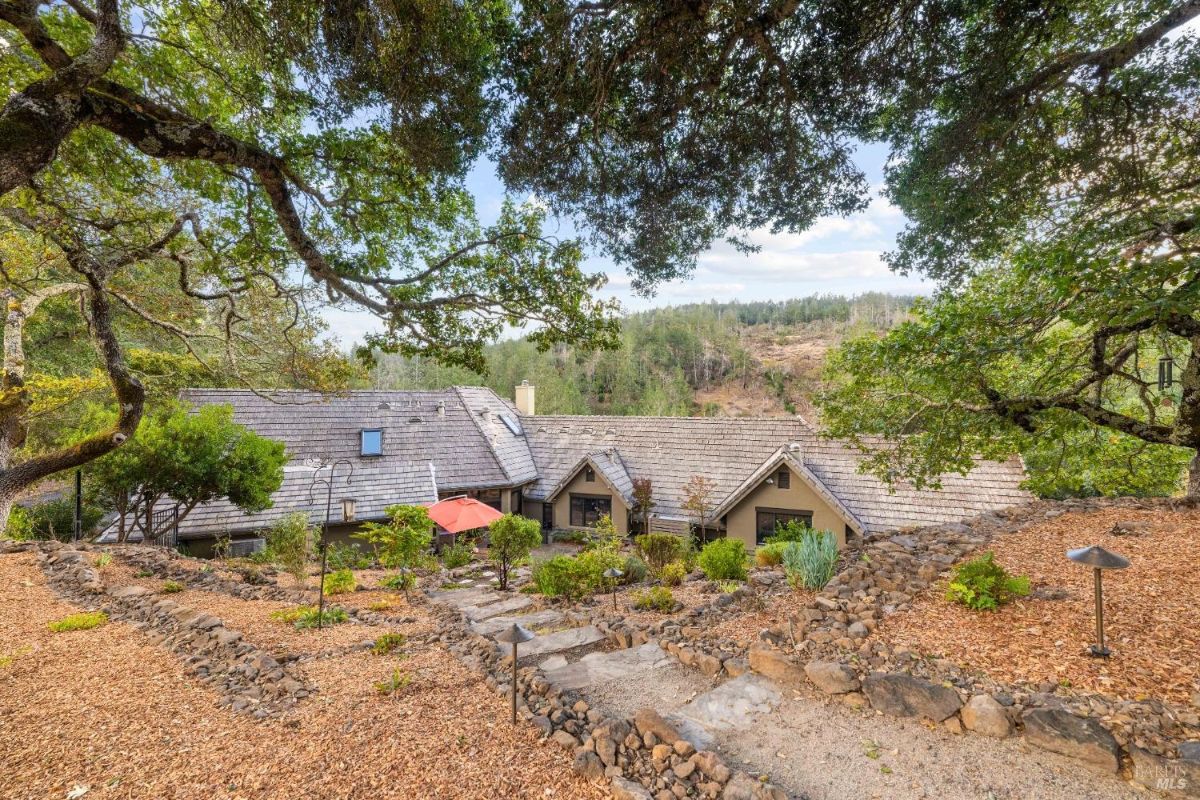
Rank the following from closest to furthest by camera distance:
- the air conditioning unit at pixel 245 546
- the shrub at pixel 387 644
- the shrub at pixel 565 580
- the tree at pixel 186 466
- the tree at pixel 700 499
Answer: the shrub at pixel 387 644, the shrub at pixel 565 580, the tree at pixel 186 466, the air conditioning unit at pixel 245 546, the tree at pixel 700 499

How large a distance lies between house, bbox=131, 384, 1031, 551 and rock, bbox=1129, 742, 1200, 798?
10.3m

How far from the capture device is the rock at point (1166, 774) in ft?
8.64

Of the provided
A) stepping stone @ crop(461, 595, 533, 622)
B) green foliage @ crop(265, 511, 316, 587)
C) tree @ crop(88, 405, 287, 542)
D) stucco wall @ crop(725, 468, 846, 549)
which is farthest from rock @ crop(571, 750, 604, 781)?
tree @ crop(88, 405, 287, 542)

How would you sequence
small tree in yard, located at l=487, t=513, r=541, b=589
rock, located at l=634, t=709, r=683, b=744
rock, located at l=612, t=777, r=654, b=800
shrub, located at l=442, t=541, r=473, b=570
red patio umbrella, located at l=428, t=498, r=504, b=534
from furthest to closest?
shrub, located at l=442, t=541, r=473, b=570 → small tree in yard, located at l=487, t=513, r=541, b=589 → red patio umbrella, located at l=428, t=498, r=504, b=534 → rock, located at l=634, t=709, r=683, b=744 → rock, located at l=612, t=777, r=654, b=800

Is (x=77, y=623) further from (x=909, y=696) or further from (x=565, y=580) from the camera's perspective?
(x=909, y=696)

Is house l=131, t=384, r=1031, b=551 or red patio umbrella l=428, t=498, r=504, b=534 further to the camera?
house l=131, t=384, r=1031, b=551

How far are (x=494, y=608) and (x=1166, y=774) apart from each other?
22.1 feet

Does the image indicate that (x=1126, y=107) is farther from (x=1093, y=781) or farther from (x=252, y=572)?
(x=252, y=572)

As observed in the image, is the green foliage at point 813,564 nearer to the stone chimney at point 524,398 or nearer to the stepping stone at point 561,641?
the stepping stone at point 561,641

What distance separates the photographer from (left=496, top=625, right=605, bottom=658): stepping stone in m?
5.25

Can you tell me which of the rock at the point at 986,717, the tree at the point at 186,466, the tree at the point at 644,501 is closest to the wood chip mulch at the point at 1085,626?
the rock at the point at 986,717

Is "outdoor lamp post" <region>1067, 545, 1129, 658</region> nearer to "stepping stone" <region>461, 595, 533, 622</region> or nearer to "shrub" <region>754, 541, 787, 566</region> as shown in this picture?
"shrub" <region>754, 541, 787, 566</region>

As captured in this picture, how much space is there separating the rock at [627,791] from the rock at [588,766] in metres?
0.16

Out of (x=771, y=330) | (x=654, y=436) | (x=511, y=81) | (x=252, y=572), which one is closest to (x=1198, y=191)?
(x=511, y=81)
